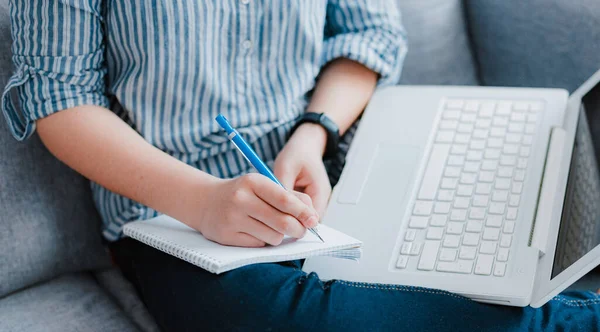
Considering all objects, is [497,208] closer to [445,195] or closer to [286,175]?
[445,195]

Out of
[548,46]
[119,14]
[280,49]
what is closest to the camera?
[119,14]

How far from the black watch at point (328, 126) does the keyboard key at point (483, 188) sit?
0.72 ft

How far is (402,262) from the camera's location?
791 millimetres

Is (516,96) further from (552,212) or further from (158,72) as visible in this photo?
(158,72)

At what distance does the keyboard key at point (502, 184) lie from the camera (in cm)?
89

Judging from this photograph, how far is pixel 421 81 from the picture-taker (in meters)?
1.39

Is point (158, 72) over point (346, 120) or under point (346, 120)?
over

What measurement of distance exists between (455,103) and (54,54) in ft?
1.83

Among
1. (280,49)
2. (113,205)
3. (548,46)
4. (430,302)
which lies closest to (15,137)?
(113,205)

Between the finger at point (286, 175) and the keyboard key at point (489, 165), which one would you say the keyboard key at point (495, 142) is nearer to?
the keyboard key at point (489, 165)

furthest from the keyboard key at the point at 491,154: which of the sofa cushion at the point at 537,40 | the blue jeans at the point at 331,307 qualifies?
the sofa cushion at the point at 537,40

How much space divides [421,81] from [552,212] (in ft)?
1.93

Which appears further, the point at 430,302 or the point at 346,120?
the point at 346,120

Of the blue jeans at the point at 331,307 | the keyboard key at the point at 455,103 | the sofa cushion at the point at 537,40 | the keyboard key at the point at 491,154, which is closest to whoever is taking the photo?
the blue jeans at the point at 331,307
